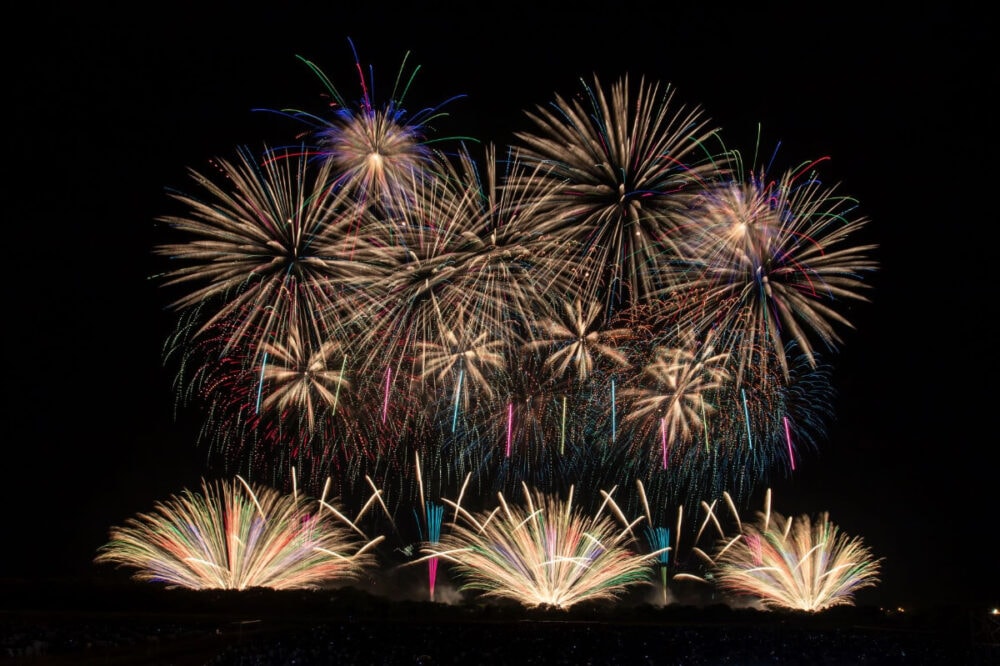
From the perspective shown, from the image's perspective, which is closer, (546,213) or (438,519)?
(546,213)

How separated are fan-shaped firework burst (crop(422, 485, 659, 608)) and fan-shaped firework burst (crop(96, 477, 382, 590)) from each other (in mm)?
3548

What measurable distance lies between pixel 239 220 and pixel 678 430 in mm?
12329

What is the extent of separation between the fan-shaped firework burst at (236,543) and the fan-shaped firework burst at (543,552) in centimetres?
355

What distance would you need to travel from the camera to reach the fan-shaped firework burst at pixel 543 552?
2367cm

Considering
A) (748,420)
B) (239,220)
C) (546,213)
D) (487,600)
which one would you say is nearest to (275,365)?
(239,220)

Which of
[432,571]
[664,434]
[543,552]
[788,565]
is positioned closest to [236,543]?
[432,571]

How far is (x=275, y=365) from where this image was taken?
20.8m

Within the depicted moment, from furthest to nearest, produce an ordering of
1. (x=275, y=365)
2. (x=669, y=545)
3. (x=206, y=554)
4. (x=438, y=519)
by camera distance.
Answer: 1. (x=669, y=545)
2. (x=438, y=519)
3. (x=206, y=554)
4. (x=275, y=365)

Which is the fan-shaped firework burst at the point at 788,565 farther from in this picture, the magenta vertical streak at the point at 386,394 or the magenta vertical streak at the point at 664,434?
the magenta vertical streak at the point at 386,394

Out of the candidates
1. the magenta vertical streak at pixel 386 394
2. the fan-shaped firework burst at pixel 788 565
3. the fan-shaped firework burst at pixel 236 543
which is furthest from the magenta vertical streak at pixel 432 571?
the fan-shaped firework burst at pixel 788 565

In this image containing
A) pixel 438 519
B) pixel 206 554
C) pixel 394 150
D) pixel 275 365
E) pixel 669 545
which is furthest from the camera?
pixel 669 545

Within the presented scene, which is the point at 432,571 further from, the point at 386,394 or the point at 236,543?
the point at 386,394

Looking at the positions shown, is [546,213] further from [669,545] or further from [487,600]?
[669,545]

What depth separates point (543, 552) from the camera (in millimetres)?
23969
